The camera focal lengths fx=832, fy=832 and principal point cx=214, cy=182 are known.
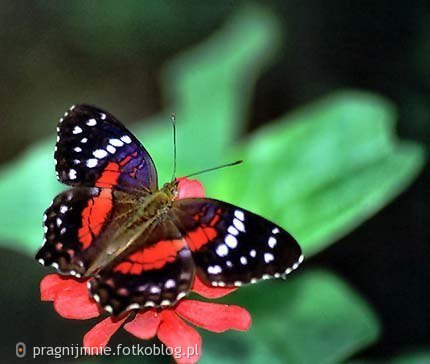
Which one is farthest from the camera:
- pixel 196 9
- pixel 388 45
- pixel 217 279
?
pixel 196 9

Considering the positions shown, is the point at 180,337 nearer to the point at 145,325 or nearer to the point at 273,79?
the point at 145,325

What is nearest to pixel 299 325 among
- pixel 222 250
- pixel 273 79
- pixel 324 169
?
pixel 324 169

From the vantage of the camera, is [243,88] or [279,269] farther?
[243,88]

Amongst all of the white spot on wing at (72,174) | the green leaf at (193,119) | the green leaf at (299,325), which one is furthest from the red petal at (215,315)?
the green leaf at (193,119)

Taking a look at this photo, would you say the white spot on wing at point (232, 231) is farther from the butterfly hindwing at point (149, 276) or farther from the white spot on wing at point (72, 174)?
the white spot on wing at point (72, 174)

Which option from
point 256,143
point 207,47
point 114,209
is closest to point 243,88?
point 207,47

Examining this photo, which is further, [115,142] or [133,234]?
[115,142]

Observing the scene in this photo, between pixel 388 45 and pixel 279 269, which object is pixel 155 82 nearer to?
pixel 388 45
